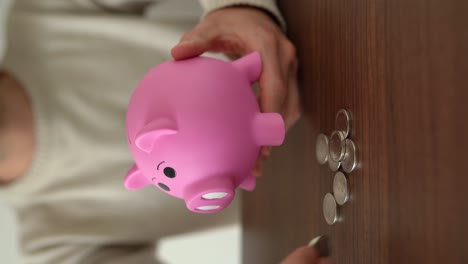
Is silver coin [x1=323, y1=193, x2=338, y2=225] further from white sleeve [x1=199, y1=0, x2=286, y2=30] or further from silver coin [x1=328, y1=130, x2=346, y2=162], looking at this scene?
white sleeve [x1=199, y1=0, x2=286, y2=30]

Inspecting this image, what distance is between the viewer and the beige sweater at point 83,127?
632mm

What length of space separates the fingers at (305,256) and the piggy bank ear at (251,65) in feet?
0.49

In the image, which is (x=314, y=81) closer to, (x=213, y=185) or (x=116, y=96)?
(x=213, y=185)

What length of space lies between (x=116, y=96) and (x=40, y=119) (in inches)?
4.5

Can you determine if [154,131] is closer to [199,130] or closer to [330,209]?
[199,130]

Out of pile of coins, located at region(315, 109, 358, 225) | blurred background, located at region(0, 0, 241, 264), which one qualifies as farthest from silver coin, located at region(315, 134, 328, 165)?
blurred background, located at region(0, 0, 241, 264)

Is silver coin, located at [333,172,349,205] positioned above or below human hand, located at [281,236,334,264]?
above

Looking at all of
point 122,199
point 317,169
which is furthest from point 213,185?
point 122,199

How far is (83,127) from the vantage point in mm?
652

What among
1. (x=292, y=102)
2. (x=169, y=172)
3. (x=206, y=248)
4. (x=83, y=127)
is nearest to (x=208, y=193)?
(x=169, y=172)

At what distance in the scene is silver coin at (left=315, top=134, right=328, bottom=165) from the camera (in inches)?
13.8

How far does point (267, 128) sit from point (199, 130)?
53 mm

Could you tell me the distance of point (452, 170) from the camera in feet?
0.67

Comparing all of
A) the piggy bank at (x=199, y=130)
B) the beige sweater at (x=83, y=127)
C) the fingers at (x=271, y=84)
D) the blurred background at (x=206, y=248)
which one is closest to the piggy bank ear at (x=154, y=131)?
the piggy bank at (x=199, y=130)
